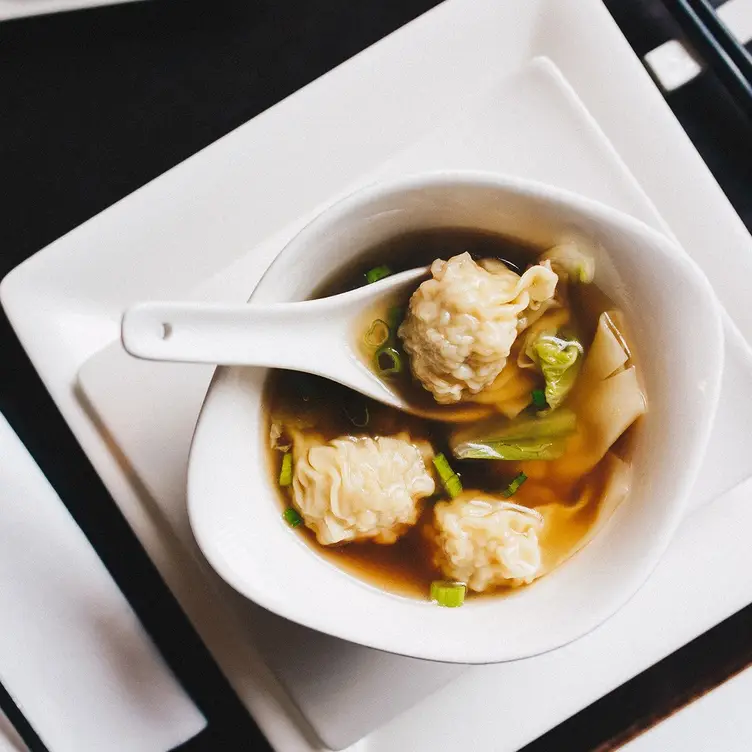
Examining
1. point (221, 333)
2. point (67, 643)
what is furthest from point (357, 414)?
point (67, 643)

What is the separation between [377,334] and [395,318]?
0.03m

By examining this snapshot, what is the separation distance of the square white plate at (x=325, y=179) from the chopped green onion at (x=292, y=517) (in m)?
0.18

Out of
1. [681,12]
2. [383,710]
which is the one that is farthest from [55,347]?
[681,12]

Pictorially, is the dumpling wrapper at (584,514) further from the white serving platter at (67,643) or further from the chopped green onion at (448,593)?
the white serving platter at (67,643)

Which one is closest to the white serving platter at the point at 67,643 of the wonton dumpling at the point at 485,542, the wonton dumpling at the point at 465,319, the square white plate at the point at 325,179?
the square white plate at the point at 325,179

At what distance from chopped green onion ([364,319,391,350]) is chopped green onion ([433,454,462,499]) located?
0.59 feet

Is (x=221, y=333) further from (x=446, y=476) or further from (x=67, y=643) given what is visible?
(x=67, y=643)

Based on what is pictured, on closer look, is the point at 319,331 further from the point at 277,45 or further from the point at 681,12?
the point at 681,12

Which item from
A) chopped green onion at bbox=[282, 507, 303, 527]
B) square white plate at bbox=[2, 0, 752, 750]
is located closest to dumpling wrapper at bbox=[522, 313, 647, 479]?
square white plate at bbox=[2, 0, 752, 750]

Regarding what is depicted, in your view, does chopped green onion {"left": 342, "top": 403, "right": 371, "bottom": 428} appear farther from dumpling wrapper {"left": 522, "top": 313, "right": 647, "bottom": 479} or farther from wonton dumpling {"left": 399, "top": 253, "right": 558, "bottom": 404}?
dumpling wrapper {"left": 522, "top": 313, "right": 647, "bottom": 479}

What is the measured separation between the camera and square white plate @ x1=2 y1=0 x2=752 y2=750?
105cm

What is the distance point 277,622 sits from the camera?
1.06m

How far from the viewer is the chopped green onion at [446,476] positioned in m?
1.03

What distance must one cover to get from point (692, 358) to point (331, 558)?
1.63ft
